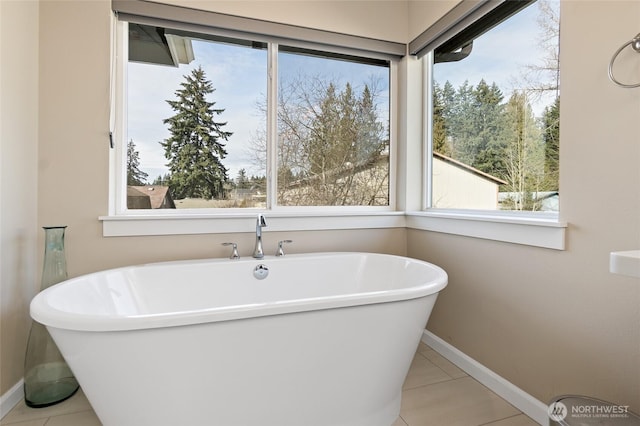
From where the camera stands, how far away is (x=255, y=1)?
212cm

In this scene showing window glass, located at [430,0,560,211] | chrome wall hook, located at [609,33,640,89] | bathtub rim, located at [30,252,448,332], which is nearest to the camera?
bathtub rim, located at [30,252,448,332]

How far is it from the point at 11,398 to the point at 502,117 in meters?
2.82

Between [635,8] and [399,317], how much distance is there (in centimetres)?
138

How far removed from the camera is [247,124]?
7.49 ft

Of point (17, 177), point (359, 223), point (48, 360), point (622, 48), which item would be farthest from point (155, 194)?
point (622, 48)

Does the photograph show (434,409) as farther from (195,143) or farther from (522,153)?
(195,143)

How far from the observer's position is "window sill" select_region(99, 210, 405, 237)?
192cm

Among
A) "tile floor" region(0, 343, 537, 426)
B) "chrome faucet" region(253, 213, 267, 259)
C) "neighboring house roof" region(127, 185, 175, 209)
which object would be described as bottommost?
"tile floor" region(0, 343, 537, 426)

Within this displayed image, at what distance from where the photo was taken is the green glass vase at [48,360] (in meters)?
1.61

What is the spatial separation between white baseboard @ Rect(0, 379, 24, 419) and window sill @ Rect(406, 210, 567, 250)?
2410 millimetres

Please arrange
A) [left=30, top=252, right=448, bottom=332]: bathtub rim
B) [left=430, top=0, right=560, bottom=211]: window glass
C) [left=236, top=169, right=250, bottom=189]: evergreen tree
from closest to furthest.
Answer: [left=30, top=252, right=448, bottom=332]: bathtub rim, [left=430, top=0, right=560, bottom=211]: window glass, [left=236, top=169, right=250, bottom=189]: evergreen tree

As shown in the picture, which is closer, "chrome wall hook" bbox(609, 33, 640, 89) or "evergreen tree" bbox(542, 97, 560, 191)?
"chrome wall hook" bbox(609, 33, 640, 89)

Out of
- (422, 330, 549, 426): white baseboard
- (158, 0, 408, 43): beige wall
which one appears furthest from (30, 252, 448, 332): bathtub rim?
(158, 0, 408, 43): beige wall

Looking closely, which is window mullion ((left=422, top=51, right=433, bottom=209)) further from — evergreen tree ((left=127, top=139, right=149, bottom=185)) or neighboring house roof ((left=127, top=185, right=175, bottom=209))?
evergreen tree ((left=127, top=139, right=149, bottom=185))
